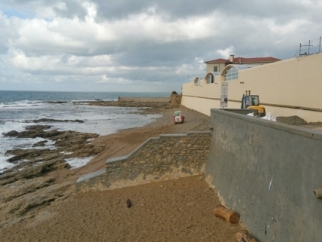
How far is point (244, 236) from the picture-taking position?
658cm

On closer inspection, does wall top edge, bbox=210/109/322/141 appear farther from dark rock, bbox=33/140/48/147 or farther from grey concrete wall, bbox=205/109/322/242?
dark rock, bbox=33/140/48/147

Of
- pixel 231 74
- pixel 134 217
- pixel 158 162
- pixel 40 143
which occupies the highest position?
pixel 231 74

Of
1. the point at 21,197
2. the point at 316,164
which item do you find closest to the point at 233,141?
the point at 316,164

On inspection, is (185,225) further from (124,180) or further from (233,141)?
(124,180)

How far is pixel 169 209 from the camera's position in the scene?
925 cm

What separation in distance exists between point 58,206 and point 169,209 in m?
3.79

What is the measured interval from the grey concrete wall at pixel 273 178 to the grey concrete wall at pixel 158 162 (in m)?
2.03

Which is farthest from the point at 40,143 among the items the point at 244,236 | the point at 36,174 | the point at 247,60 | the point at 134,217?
the point at 247,60

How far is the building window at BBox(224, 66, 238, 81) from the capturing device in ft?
91.0

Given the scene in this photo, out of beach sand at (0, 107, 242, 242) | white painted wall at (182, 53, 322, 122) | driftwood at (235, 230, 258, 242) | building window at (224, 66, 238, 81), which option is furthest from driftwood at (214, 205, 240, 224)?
building window at (224, 66, 238, 81)

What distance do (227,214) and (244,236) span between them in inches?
46.8

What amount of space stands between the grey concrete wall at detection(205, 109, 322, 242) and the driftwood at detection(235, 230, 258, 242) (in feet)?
0.45

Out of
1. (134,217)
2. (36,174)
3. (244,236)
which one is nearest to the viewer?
(244,236)

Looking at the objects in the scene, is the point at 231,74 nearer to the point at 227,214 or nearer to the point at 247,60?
the point at 227,214
